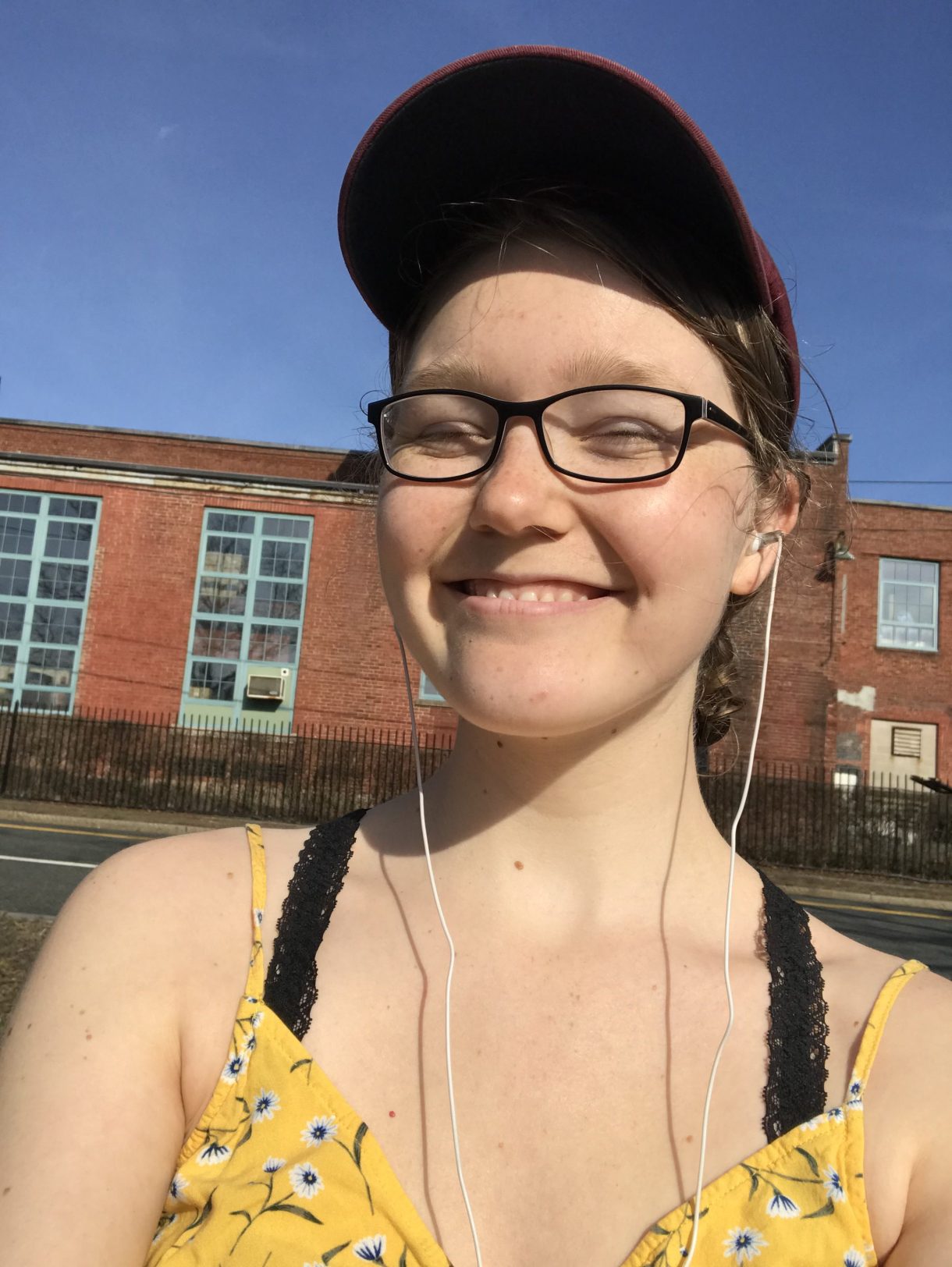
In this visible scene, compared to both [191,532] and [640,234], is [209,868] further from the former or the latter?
[191,532]

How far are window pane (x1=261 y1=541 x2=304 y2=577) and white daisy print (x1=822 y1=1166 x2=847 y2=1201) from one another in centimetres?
2063

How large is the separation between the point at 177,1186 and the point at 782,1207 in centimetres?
77

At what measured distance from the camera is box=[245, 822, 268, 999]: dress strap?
4.25 ft

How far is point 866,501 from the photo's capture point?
2430cm

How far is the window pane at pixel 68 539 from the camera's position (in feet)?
70.2

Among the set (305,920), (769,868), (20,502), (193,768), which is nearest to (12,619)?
(20,502)

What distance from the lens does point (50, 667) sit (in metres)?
21.1

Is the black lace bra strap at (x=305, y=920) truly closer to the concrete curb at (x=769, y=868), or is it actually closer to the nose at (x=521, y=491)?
the nose at (x=521, y=491)

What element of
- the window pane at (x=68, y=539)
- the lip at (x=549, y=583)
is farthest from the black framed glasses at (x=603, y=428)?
the window pane at (x=68, y=539)

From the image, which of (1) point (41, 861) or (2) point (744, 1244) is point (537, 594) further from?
(1) point (41, 861)

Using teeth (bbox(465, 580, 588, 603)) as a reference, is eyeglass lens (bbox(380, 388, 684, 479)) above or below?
above

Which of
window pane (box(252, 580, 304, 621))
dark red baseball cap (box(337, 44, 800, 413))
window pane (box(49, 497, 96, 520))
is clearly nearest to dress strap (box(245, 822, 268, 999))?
dark red baseball cap (box(337, 44, 800, 413))

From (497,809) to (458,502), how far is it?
1.72 feet

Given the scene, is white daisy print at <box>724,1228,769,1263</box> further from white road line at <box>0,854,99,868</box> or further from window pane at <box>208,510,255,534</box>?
window pane at <box>208,510,255,534</box>
